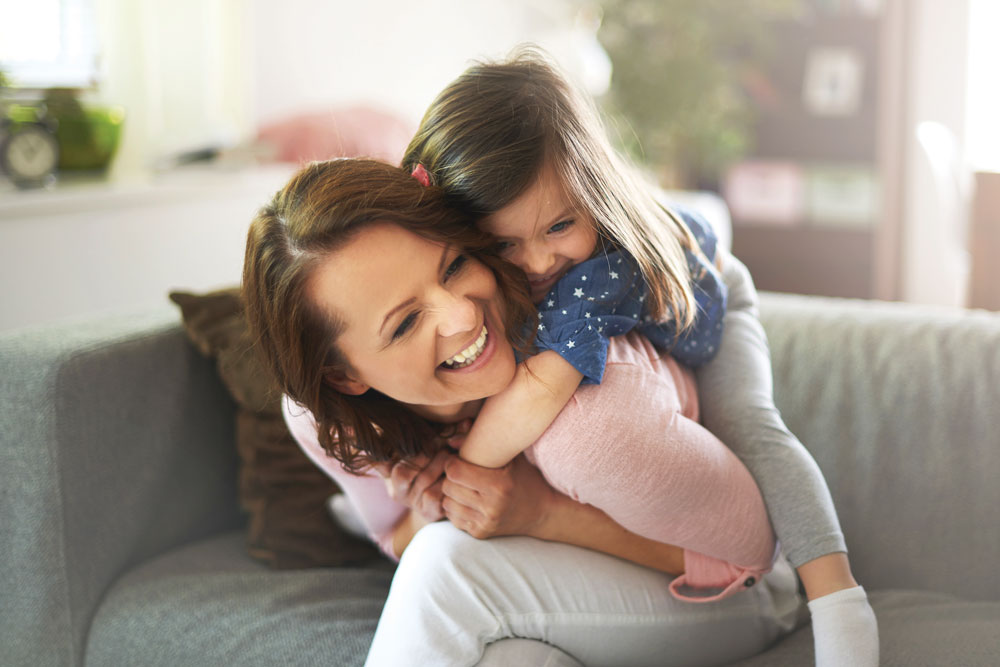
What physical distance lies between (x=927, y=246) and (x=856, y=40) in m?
1.00

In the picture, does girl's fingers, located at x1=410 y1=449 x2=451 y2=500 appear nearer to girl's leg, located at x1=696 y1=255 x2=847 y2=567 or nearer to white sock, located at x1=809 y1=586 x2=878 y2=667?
girl's leg, located at x1=696 y1=255 x2=847 y2=567

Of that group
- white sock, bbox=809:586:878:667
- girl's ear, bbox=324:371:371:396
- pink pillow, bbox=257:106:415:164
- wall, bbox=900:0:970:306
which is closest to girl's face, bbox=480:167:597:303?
girl's ear, bbox=324:371:371:396

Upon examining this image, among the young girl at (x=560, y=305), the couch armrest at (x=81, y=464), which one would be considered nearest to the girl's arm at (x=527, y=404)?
the young girl at (x=560, y=305)

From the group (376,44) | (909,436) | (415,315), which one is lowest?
(909,436)

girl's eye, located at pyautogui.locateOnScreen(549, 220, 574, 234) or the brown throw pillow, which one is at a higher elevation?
girl's eye, located at pyautogui.locateOnScreen(549, 220, 574, 234)

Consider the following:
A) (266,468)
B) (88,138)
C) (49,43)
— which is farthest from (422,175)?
(49,43)

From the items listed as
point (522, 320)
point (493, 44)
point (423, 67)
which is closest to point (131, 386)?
point (522, 320)

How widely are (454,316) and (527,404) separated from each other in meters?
0.14

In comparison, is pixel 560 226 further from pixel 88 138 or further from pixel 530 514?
pixel 88 138

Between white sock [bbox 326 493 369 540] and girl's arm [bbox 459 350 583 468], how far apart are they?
43 cm

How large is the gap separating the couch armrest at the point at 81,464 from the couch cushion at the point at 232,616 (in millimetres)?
52

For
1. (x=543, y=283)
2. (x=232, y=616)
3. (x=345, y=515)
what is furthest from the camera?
(x=345, y=515)

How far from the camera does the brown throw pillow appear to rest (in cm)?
143

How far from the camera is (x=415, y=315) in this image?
3.27ft
